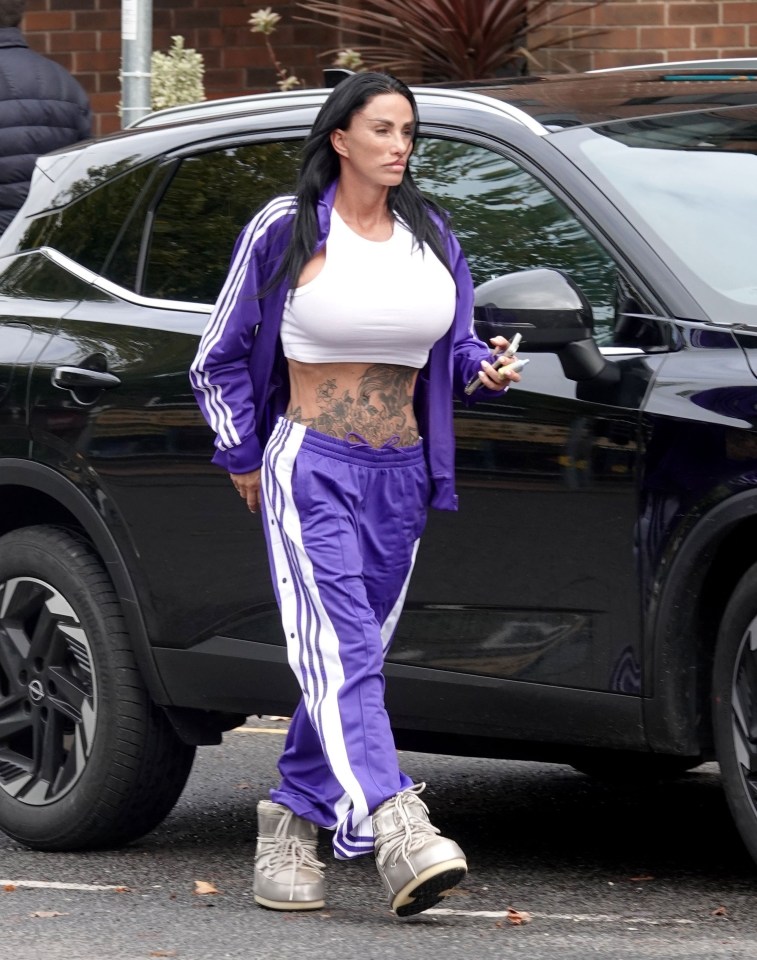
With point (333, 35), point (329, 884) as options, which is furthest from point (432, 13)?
point (329, 884)

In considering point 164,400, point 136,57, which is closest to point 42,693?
point 164,400

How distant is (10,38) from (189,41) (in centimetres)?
421

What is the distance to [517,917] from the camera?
439 cm

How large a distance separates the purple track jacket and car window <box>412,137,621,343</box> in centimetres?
20

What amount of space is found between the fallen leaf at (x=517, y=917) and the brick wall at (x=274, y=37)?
6.32 metres

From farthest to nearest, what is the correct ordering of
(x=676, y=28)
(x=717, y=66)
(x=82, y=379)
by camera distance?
(x=676, y=28), (x=717, y=66), (x=82, y=379)

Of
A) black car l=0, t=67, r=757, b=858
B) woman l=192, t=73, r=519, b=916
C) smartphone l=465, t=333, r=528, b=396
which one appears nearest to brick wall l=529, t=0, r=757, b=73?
black car l=0, t=67, r=757, b=858

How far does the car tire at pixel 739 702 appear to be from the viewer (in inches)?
161

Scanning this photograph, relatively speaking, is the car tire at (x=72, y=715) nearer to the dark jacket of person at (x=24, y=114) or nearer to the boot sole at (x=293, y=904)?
the boot sole at (x=293, y=904)

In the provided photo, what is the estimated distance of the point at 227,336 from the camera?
4.44m

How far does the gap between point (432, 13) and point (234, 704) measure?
17.2 ft

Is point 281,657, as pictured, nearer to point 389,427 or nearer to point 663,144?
point 389,427

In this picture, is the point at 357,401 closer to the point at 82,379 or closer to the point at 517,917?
the point at 82,379

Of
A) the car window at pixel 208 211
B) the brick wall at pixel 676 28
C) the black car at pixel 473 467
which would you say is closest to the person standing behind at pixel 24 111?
the black car at pixel 473 467
